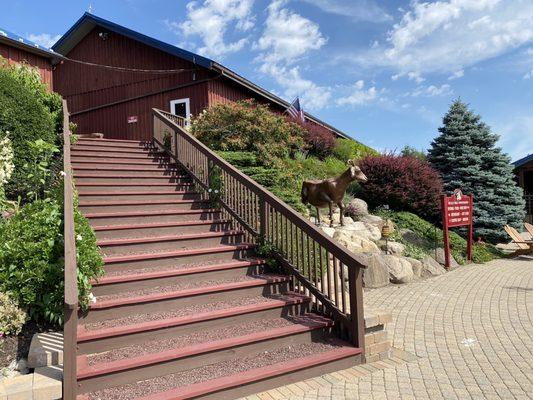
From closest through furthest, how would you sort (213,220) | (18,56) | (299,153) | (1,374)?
(1,374) → (213,220) → (18,56) → (299,153)

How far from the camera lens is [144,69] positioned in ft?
53.7

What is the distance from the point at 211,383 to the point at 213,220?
3242 mm

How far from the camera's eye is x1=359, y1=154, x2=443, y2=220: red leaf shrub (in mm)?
11305

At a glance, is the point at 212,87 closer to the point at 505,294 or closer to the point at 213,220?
the point at 213,220

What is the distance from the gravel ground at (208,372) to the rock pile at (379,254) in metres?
2.83

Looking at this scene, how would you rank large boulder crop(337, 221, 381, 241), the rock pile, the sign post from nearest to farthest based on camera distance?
1. the rock pile
2. large boulder crop(337, 221, 381, 241)
3. the sign post

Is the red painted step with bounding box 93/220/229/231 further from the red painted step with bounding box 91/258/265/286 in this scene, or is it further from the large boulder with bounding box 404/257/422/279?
the large boulder with bounding box 404/257/422/279

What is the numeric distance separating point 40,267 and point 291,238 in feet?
9.11

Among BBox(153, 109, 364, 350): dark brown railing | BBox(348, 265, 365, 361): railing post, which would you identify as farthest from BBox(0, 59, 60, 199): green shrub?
BBox(348, 265, 365, 361): railing post

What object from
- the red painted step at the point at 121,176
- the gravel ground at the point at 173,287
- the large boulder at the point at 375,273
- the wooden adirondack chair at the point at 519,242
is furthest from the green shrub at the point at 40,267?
the wooden adirondack chair at the point at 519,242

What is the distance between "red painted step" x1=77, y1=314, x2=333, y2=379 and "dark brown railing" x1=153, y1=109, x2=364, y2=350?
344mm

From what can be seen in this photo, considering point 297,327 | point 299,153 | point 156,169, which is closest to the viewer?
point 297,327

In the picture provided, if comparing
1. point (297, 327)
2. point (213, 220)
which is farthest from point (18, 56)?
point (297, 327)

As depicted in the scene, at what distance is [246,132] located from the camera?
10688 mm
